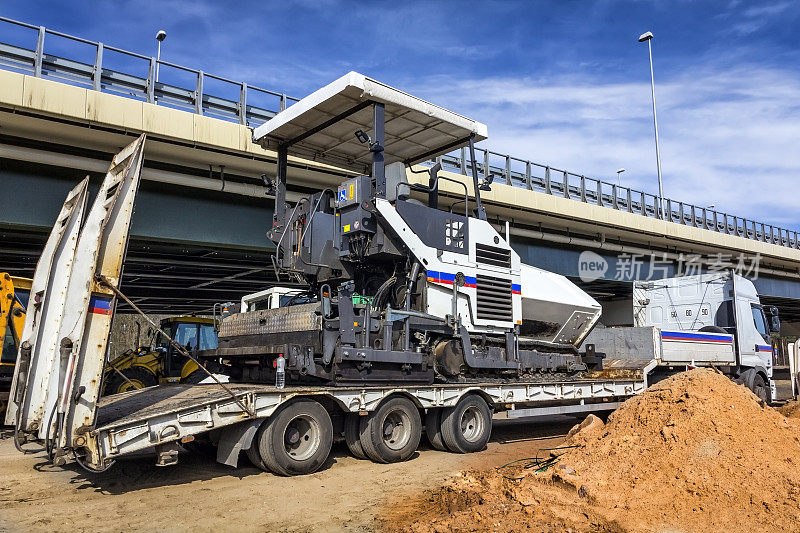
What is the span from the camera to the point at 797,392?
1700 cm

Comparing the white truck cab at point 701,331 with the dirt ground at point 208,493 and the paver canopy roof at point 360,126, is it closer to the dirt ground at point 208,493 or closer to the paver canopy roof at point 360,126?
the dirt ground at point 208,493

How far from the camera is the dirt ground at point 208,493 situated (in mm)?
5680

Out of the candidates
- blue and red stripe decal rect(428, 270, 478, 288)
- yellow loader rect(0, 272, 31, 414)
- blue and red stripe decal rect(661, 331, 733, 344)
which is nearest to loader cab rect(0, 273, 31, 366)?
yellow loader rect(0, 272, 31, 414)

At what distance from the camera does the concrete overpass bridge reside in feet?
41.7

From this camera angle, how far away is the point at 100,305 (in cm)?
611

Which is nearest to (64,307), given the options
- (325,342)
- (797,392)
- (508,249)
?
(325,342)

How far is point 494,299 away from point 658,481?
4273 mm

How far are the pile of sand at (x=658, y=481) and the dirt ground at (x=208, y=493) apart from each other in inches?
27.5

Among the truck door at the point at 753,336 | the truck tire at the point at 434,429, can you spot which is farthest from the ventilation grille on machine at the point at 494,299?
the truck door at the point at 753,336

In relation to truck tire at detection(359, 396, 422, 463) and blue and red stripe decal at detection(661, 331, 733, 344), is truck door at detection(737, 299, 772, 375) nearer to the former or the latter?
blue and red stripe decal at detection(661, 331, 733, 344)

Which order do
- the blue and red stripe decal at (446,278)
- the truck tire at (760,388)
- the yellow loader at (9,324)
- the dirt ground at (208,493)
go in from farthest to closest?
the truck tire at (760,388) < the yellow loader at (9,324) < the blue and red stripe decal at (446,278) < the dirt ground at (208,493)

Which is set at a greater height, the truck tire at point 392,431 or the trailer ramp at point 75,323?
the trailer ramp at point 75,323

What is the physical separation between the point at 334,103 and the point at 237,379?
4371 mm

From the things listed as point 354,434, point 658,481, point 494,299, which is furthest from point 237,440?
point 494,299
